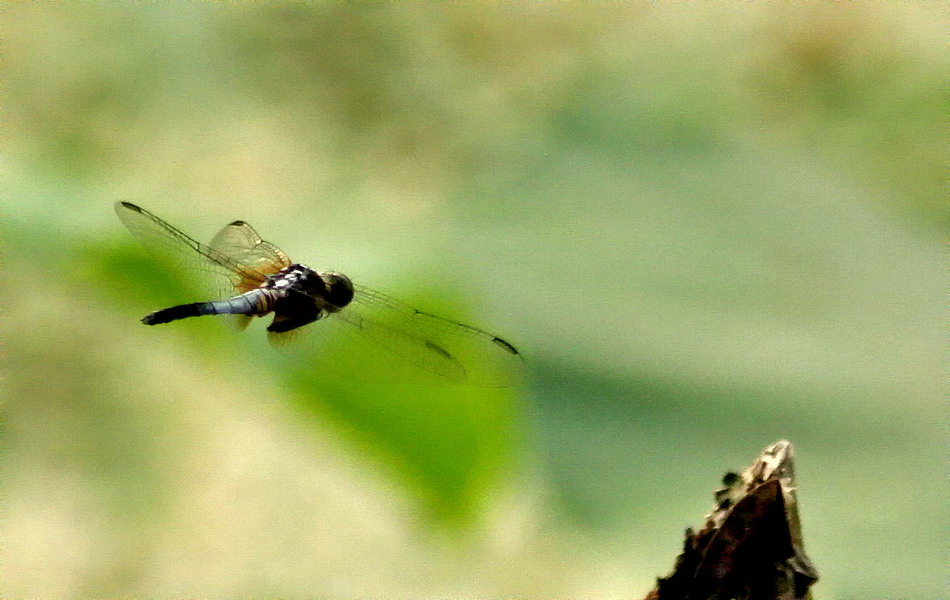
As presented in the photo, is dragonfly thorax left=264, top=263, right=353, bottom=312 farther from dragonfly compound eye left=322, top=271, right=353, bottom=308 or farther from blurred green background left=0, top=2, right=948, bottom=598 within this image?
blurred green background left=0, top=2, right=948, bottom=598

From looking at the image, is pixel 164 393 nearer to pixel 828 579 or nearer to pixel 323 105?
pixel 323 105

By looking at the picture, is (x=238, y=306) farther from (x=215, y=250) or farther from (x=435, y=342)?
(x=435, y=342)

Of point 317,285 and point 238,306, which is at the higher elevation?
point 317,285

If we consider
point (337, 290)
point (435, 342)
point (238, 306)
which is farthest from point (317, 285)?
point (435, 342)

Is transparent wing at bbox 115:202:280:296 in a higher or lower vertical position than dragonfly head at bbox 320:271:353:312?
lower

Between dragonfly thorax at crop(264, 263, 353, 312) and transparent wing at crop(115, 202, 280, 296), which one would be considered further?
dragonfly thorax at crop(264, 263, 353, 312)

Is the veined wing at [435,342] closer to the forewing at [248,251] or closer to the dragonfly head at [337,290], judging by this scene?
the dragonfly head at [337,290]

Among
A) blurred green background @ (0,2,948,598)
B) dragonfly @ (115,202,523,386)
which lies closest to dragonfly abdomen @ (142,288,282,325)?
dragonfly @ (115,202,523,386)

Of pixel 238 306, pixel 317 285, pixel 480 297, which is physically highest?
pixel 480 297

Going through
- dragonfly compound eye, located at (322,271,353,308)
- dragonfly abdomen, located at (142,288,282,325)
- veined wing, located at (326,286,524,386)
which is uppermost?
dragonfly compound eye, located at (322,271,353,308)
